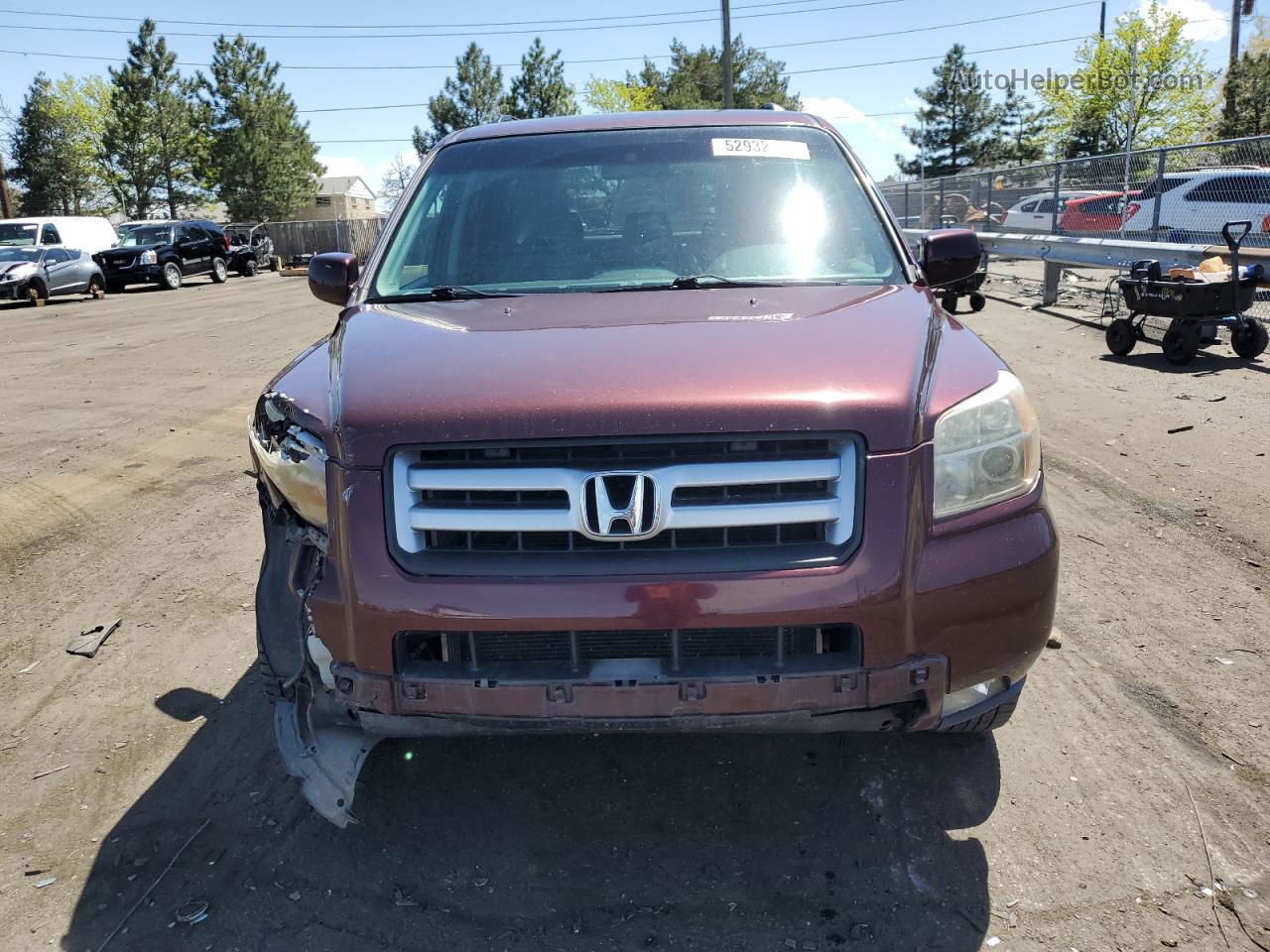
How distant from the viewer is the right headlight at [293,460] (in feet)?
8.09

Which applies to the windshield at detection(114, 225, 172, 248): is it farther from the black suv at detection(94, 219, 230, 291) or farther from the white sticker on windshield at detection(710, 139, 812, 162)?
the white sticker on windshield at detection(710, 139, 812, 162)

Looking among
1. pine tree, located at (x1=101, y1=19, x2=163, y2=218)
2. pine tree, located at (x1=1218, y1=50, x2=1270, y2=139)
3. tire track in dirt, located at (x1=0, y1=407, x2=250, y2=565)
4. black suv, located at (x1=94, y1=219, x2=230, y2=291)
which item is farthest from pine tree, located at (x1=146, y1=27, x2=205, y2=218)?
tire track in dirt, located at (x1=0, y1=407, x2=250, y2=565)

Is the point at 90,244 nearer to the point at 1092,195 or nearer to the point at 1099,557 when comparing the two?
the point at 1092,195

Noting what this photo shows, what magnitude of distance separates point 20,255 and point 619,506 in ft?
87.8

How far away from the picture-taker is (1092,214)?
54.6 feet

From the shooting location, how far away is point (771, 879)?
2637 mm

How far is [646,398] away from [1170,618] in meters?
2.88

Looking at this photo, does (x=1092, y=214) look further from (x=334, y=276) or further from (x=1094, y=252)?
(x=334, y=276)

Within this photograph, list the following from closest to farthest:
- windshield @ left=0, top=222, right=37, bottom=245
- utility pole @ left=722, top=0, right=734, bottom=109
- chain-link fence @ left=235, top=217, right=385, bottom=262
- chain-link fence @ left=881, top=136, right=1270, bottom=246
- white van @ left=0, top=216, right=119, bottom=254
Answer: chain-link fence @ left=881, top=136, right=1270, bottom=246 → windshield @ left=0, top=222, right=37, bottom=245 → white van @ left=0, top=216, right=119, bottom=254 → utility pole @ left=722, top=0, right=734, bottom=109 → chain-link fence @ left=235, top=217, right=385, bottom=262

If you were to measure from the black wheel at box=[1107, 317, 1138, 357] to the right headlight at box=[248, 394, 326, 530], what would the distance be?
29.8ft

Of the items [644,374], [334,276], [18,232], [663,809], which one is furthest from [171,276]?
[644,374]

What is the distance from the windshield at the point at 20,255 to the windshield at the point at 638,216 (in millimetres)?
24511

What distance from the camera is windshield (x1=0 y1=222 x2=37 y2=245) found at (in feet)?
87.3

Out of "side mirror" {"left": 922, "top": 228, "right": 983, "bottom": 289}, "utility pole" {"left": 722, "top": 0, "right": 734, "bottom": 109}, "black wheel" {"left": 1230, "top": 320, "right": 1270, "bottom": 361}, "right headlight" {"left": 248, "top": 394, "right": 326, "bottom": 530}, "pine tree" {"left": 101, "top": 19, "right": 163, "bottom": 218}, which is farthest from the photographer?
"pine tree" {"left": 101, "top": 19, "right": 163, "bottom": 218}
